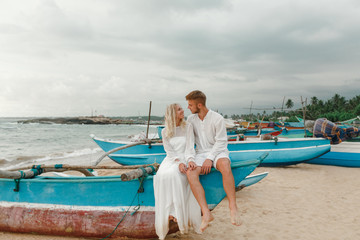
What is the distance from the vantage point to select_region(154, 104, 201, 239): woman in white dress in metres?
3.16

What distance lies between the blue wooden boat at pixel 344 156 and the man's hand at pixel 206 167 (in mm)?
8901

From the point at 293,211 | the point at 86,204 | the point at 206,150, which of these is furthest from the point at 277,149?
the point at 86,204

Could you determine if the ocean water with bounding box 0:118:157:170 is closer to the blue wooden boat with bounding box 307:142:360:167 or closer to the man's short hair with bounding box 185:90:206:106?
the blue wooden boat with bounding box 307:142:360:167

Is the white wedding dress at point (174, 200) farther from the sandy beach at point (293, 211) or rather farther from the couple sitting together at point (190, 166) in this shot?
the sandy beach at point (293, 211)

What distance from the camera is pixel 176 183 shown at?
3160 millimetres

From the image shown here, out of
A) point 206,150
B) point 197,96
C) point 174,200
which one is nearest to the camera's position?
point 174,200

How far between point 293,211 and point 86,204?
3996mm

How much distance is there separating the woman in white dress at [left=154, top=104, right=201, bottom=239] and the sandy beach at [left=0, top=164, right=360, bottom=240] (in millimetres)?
851

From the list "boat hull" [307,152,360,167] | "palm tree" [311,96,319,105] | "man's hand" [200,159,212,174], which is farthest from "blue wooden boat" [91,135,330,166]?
"palm tree" [311,96,319,105]

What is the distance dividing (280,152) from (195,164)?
22.0 feet

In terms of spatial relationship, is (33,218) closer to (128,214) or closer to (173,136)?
(128,214)

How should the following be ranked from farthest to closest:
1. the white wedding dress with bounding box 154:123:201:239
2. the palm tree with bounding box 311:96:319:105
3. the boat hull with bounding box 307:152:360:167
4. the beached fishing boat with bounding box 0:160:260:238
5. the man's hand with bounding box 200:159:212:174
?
the palm tree with bounding box 311:96:319:105
the boat hull with bounding box 307:152:360:167
the beached fishing boat with bounding box 0:160:260:238
the man's hand with bounding box 200:159:212:174
the white wedding dress with bounding box 154:123:201:239

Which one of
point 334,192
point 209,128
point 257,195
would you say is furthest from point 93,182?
point 334,192

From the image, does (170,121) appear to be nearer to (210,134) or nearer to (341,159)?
(210,134)
